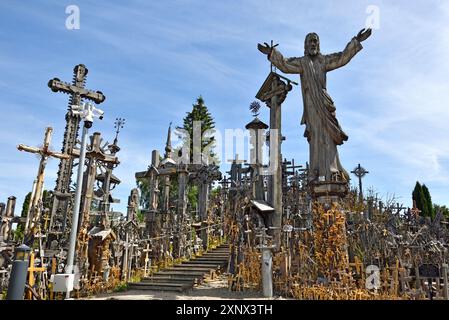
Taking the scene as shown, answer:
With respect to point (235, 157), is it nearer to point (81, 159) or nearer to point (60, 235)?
point (60, 235)

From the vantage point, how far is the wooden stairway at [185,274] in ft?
36.4

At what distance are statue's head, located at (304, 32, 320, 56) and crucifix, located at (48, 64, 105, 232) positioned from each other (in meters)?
14.8

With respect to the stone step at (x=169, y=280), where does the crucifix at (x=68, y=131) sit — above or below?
above

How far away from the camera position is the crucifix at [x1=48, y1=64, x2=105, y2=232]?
19844mm

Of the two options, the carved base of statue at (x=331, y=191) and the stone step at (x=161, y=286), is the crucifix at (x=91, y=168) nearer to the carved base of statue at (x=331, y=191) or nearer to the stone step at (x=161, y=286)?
the stone step at (x=161, y=286)

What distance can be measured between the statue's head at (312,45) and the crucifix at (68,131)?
1483cm

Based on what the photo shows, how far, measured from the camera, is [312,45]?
37.2 feet

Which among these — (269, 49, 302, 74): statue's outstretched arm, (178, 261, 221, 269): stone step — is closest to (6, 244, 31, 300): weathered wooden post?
(178, 261, 221, 269): stone step

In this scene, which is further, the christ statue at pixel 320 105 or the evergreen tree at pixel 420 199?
the evergreen tree at pixel 420 199

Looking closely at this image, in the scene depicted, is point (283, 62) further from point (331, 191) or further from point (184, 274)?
point (184, 274)

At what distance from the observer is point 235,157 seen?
24.7 metres

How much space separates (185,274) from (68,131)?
15926 mm

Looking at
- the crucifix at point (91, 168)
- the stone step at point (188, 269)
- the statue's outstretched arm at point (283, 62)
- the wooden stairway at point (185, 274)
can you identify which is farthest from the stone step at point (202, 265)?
the crucifix at point (91, 168)
